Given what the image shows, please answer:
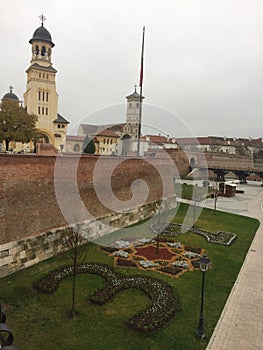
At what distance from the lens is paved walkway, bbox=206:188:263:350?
A: 7.86 metres

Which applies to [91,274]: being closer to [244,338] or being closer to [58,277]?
[58,277]

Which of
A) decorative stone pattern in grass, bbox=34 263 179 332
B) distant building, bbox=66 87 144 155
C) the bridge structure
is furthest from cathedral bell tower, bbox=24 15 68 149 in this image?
decorative stone pattern in grass, bbox=34 263 179 332

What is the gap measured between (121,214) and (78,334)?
10.2m

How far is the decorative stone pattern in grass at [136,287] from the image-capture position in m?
8.51

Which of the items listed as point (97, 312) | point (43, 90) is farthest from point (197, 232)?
point (43, 90)

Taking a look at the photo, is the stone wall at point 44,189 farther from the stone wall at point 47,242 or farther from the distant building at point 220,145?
the distant building at point 220,145

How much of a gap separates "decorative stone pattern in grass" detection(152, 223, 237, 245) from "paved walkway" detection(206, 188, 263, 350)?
281 cm

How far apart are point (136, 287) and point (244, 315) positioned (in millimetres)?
3626

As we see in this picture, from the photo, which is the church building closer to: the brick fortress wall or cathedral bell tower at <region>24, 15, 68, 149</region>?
cathedral bell tower at <region>24, 15, 68, 149</region>

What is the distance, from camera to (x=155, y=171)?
22094 mm

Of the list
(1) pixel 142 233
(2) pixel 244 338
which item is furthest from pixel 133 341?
(1) pixel 142 233

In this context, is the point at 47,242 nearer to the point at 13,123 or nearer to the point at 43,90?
the point at 13,123

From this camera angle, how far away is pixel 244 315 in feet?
30.4

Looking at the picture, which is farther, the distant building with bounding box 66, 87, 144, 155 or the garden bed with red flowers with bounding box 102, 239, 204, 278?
the distant building with bounding box 66, 87, 144, 155
